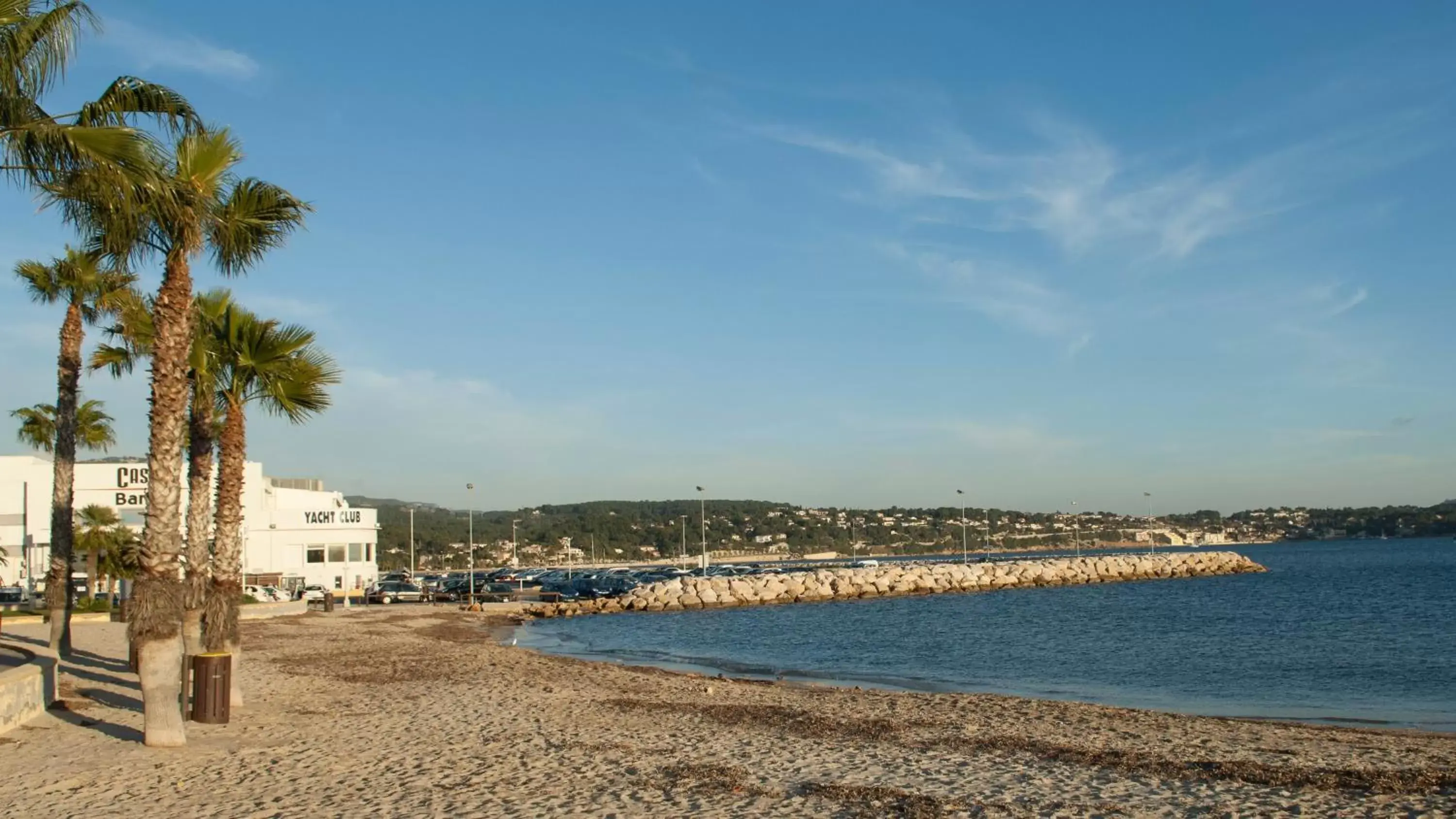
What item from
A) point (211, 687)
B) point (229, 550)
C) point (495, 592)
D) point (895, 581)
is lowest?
point (495, 592)

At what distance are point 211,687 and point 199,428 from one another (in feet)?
16.6

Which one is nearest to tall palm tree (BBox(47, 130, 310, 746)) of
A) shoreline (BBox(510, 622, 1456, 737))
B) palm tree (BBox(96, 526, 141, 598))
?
shoreline (BBox(510, 622, 1456, 737))

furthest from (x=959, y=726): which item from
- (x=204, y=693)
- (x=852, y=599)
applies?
(x=852, y=599)

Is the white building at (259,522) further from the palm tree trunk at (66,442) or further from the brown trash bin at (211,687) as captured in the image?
the brown trash bin at (211,687)

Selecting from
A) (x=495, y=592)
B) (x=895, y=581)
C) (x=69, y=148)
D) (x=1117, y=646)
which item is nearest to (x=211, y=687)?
(x=69, y=148)

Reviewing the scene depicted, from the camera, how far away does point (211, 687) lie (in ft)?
45.7

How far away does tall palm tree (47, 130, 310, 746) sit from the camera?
11930 mm

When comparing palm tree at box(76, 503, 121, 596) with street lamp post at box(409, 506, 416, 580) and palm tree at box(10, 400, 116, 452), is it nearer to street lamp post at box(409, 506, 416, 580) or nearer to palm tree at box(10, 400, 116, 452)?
palm tree at box(10, 400, 116, 452)

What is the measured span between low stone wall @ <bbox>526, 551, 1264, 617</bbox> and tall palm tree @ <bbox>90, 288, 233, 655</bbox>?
4326 cm

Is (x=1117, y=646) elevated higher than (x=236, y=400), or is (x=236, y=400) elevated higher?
(x=236, y=400)

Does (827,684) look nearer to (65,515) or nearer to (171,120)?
(65,515)

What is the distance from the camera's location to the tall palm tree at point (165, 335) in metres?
11.9

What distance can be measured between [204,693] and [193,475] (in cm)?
533

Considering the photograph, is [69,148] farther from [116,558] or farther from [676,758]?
[116,558]
